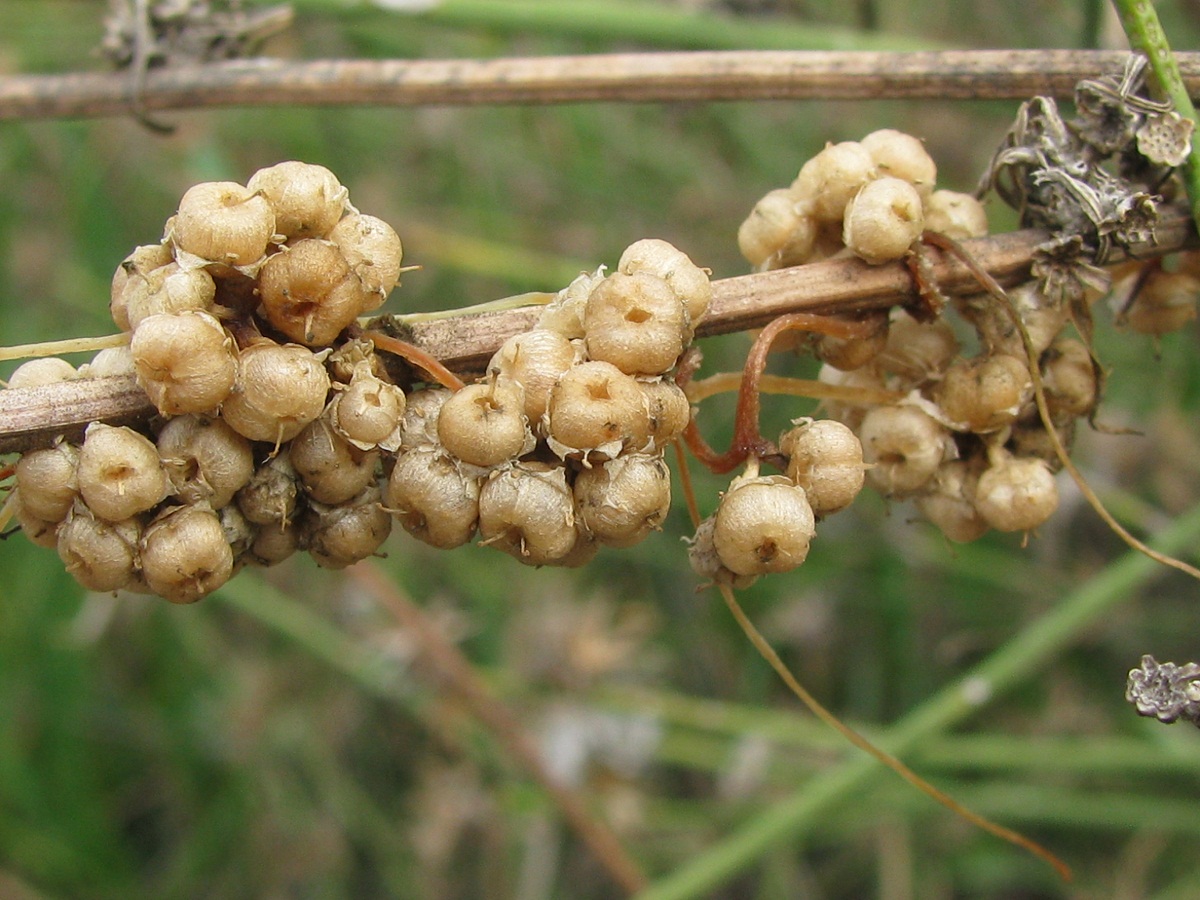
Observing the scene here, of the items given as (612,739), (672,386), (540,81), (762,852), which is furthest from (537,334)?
(612,739)

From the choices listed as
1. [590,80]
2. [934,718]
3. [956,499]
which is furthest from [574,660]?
[956,499]

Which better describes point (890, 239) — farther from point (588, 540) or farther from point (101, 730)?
point (101, 730)

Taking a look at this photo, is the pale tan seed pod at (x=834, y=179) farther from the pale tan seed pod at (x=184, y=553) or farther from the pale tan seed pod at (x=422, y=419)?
the pale tan seed pod at (x=184, y=553)

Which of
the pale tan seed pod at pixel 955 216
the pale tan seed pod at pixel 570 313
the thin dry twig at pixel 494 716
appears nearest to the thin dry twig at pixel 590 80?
the pale tan seed pod at pixel 955 216

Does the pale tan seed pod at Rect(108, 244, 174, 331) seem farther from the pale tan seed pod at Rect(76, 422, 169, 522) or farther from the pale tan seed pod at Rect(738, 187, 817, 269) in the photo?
the pale tan seed pod at Rect(738, 187, 817, 269)

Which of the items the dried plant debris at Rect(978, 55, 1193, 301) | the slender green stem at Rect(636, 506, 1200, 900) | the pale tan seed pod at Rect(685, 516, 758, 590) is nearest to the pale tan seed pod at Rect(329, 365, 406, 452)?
the pale tan seed pod at Rect(685, 516, 758, 590)
